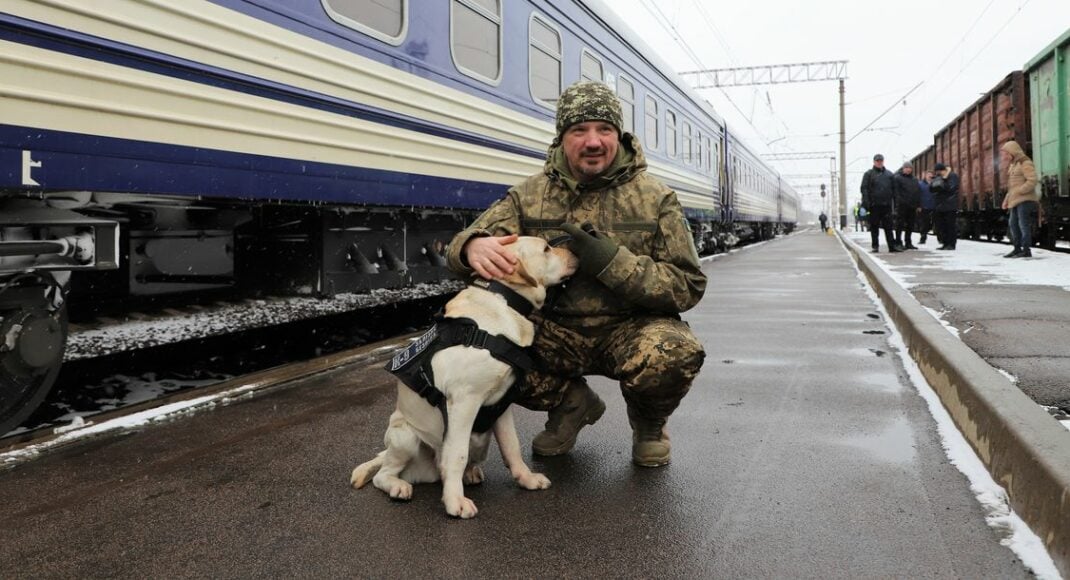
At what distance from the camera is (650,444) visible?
2.88 metres

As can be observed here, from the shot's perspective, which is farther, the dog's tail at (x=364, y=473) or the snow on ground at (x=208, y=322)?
the snow on ground at (x=208, y=322)

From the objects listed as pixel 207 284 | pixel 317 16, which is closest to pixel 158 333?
pixel 207 284

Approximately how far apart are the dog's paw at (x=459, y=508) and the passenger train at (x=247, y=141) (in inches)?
74.4

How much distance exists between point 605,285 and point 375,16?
3.21 metres

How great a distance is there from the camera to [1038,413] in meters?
2.59

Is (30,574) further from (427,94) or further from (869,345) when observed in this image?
(869,345)

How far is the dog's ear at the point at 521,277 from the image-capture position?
2.39 meters

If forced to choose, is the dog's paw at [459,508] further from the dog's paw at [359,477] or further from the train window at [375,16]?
the train window at [375,16]

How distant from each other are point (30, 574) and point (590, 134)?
6.83ft

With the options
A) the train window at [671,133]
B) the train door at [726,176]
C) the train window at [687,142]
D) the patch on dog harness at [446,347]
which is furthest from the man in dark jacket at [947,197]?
the patch on dog harness at [446,347]

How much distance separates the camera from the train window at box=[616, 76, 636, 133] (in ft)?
31.9

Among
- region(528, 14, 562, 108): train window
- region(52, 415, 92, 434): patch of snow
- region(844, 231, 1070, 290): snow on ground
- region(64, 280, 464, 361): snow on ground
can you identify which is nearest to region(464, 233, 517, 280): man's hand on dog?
region(52, 415, 92, 434): patch of snow

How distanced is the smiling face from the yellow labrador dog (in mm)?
404

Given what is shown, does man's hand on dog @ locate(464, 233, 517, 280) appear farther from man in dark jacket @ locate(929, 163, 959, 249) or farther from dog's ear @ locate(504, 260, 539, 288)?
man in dark jacket @ locate(929, 163, 959, 249)
